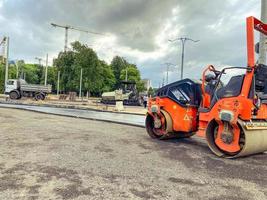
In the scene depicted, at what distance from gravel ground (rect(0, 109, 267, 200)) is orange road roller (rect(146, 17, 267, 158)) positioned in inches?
15.7

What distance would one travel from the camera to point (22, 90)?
3025cm

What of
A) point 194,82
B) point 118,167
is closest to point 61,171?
point 118,167

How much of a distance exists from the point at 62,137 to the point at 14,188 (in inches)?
146

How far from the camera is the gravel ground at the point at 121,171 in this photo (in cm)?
342

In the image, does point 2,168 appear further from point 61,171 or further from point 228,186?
point 228,186

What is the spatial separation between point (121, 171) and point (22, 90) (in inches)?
1142

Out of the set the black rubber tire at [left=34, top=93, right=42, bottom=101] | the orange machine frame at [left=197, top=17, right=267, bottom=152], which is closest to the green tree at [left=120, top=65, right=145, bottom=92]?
the black rubber tire at [left=34, top=93, right=42, bottom=101]

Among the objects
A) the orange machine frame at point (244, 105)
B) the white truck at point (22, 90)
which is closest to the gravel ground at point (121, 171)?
the orange machine frame at point (244, 105)

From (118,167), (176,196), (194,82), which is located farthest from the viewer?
(194,82)

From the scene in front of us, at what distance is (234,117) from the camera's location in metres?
5.03

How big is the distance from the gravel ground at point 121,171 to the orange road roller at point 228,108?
0.40 m

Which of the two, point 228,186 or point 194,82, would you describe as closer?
point 228,186

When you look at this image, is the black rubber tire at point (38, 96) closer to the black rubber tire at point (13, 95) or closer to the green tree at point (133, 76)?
the black rubber tire at point (13, 95)

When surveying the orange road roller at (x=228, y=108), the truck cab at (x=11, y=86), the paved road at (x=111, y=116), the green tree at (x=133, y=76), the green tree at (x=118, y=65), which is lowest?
the paved road at (x=111, y=116)
